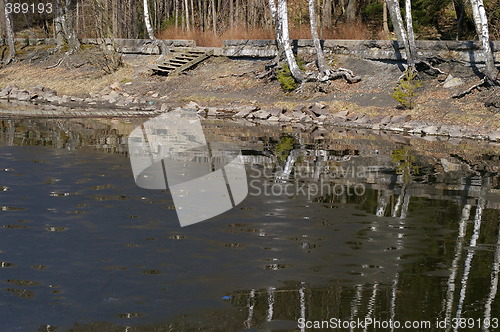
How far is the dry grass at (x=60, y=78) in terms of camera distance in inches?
1380

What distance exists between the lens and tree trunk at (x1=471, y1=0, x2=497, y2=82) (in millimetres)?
22656

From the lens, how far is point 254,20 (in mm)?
40344

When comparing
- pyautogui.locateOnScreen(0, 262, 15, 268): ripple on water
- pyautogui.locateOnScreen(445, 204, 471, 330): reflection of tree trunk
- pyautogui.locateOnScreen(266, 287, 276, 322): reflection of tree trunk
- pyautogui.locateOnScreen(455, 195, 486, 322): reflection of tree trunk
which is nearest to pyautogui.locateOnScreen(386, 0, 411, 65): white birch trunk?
pyautogui.locateOnScreen(455, 195, 486, 322): reflection of tree trunk

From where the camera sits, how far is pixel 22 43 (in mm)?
45531

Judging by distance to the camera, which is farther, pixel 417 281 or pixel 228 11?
pixel 228 11

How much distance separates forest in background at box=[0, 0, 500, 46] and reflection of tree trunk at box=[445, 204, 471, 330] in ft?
54.7

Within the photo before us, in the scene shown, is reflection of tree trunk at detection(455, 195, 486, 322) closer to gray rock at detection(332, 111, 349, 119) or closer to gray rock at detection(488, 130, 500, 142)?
gray rock at detection(488, 130, 500, 142)

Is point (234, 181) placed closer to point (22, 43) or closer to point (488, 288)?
point (488, 288)

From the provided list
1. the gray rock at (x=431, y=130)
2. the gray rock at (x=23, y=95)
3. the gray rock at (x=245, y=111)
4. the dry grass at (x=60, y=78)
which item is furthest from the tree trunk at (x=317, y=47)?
the gray rock at (x=23, y=95)

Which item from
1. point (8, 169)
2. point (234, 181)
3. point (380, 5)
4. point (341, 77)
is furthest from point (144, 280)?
point (380, 5)

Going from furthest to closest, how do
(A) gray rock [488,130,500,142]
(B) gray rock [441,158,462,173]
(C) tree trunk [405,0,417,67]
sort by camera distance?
(C) tree trunk [405,0,417,67], (A) gray rock [488,130,500,142], (B) gray rock [441,158,462,173]

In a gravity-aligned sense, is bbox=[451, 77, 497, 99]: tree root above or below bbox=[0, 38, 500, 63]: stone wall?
below

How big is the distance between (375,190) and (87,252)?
239 inches

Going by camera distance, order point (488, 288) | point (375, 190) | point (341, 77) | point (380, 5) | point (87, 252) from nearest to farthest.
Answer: point (488, 288) → point (87, 252) → point (375, 190) → point (341, 77) → point (380, 5)
